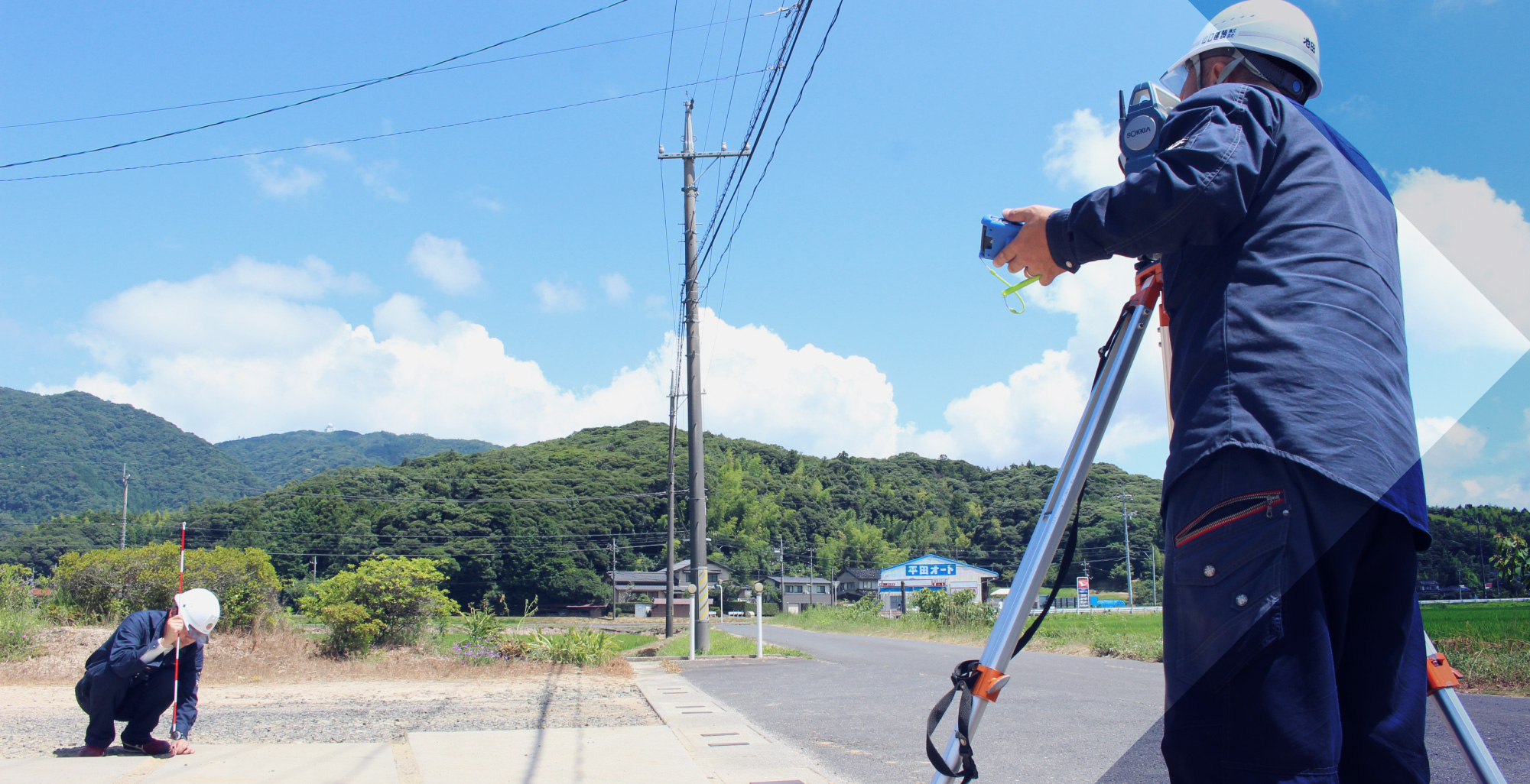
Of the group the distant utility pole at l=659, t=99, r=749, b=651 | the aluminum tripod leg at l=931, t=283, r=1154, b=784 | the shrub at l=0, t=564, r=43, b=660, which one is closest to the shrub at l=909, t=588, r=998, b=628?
the distant utility pole at l=659, t=99, r=749, b=651

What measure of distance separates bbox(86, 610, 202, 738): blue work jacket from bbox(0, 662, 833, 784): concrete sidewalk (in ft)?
0.89

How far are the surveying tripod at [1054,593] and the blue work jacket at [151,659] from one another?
5105 mm

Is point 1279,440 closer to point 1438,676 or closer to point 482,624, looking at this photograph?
point 1438,676

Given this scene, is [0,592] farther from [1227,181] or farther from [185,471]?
[185,471]

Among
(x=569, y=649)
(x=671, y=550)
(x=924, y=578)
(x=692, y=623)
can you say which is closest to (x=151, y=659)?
(x=569, y=649)

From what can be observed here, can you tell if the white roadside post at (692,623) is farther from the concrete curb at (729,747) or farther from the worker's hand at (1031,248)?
the worker's hand at (1031,248)

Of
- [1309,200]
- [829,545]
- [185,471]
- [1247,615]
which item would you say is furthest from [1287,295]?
[185,471]

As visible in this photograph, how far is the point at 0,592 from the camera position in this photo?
41.0 ft

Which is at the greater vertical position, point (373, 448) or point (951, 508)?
point (373, 448)

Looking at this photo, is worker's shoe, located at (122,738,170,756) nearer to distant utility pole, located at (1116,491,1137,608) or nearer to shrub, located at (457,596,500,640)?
distant utility pole, located at (1116,491,1137,608)

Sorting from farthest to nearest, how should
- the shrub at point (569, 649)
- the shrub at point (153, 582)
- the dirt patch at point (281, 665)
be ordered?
1. the shrub at point (153, 582)
2. the shrub at point (569, 649)
3. the dirt patch at point (281, 665)

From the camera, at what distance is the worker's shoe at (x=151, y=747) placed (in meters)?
4.60

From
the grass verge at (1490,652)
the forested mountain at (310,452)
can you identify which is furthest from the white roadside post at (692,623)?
the forested mountain at (310,452)

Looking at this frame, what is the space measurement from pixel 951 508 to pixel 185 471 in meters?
81.4
